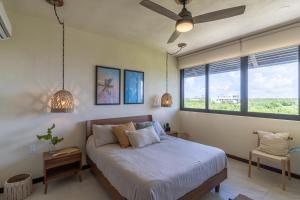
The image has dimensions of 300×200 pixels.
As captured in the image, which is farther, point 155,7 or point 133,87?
point 133,87

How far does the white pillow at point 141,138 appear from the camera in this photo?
2.71m

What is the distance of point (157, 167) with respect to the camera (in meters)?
1.91

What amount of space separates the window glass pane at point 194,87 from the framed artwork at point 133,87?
160 centimetres

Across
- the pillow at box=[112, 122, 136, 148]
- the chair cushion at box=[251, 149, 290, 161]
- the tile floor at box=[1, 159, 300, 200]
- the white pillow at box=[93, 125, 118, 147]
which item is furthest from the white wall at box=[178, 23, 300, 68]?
the white pillow at box=[93, 125, 118, 147]

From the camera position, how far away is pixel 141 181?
5.29 ft

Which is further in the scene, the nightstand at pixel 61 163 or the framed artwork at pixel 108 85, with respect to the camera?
the framed artwork at pixel 108 85

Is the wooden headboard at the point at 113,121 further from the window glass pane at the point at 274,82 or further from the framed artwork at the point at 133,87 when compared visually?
the window glass pane at the point at 274,82

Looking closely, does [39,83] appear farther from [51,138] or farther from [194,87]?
[194,87]

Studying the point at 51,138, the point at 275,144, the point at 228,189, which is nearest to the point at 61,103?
the point at 51,138

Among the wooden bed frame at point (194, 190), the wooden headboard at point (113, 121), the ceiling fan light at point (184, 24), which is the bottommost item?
the wooden bed frame at point (194, 190)

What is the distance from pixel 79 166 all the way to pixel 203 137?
3.05 m

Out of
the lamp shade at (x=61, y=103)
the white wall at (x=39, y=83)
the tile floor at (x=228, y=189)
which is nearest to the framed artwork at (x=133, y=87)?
the white wall at (x=39, y=83)

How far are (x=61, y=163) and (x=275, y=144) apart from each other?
3532 millimetres

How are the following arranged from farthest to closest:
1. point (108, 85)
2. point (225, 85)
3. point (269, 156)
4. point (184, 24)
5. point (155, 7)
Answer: point (225, 85) → point (108, 85) → point (269, 156) → point (184, 24) → point (155, 7)
